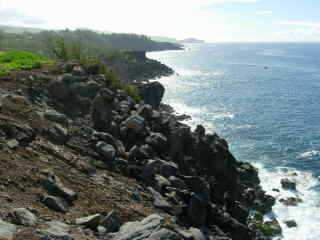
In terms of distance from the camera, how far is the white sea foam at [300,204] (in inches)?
1601

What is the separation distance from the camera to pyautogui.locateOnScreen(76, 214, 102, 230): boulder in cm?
1409

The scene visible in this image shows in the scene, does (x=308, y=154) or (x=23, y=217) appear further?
(x=308, y=154)

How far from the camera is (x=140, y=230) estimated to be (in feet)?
42.6

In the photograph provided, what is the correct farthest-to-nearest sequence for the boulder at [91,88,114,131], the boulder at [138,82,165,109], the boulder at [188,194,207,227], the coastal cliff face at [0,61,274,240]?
the boulder at [138,82,165,109], the boulder at [91,88,114,131], the boulder at [188,194,207,227], the coastal cliff face at [0,61,274,240]

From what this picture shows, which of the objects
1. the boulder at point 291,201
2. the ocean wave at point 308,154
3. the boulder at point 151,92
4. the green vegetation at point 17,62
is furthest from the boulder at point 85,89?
the ocean wave at point 308,154

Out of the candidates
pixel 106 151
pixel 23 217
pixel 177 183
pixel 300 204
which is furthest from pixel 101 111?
pixel 300 204

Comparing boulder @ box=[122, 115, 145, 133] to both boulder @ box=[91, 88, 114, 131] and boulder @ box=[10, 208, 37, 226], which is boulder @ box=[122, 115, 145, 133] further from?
boulder @ box=[10, 208, 37, 226]

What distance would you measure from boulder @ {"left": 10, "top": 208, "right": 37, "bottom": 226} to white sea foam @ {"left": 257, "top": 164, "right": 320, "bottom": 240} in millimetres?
32854

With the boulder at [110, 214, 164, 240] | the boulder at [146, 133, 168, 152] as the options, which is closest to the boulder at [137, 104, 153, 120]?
the boulder at [146, 133, 168, 152]

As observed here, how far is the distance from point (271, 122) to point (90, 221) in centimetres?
7439

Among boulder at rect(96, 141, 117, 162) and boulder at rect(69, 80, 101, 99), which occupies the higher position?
boulder at rect(69, 80, 101, 99)

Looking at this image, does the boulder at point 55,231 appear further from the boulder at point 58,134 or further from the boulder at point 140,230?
the boulder at point 58,134

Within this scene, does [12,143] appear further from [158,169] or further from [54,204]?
[158,169]

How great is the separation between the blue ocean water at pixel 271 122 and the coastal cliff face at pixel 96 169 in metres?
18.4
